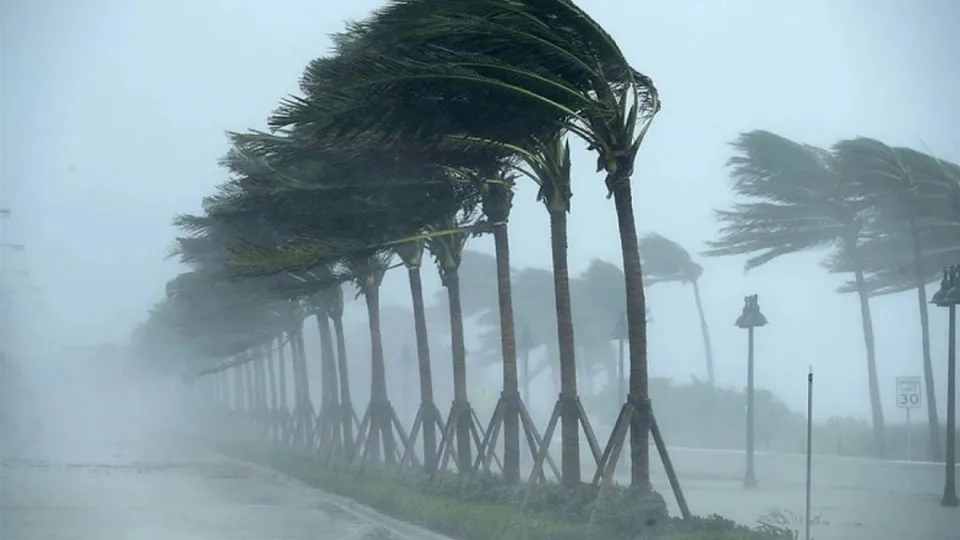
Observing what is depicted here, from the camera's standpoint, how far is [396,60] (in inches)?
658

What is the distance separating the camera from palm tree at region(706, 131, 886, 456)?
3475 cm

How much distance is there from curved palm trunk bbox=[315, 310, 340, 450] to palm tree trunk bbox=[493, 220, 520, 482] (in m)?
15.7

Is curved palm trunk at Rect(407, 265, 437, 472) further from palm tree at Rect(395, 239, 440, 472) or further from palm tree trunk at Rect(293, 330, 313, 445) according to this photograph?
palm tree trunk at Rect(293, 330, 313, 445)

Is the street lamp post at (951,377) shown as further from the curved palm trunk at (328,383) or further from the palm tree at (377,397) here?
the curved palm trunk at (328,383)

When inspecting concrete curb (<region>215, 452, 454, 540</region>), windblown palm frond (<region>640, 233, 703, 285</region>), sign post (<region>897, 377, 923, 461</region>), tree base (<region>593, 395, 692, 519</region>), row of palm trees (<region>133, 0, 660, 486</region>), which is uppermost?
windblown palm frond (<region>640, 233, 703, 285</region>)

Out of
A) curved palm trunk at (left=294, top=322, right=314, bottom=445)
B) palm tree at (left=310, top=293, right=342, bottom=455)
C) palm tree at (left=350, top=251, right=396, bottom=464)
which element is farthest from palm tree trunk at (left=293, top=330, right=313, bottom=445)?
palm tree at (left=350, top=251, right=396, bottom=464)

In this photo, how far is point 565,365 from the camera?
20547 millimetres

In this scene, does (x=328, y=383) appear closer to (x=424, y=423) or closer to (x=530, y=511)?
(x=424, y=423)

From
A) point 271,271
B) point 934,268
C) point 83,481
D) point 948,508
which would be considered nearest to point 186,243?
point 83,481

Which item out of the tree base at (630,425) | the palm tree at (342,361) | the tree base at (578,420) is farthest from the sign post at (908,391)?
the palm tree at (342,361)

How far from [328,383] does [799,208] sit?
1502cm

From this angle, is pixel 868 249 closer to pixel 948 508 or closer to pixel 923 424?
pixel 923 424

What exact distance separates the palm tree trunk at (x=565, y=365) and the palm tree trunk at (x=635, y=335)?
8.28 ft

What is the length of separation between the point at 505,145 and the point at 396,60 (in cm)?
335
